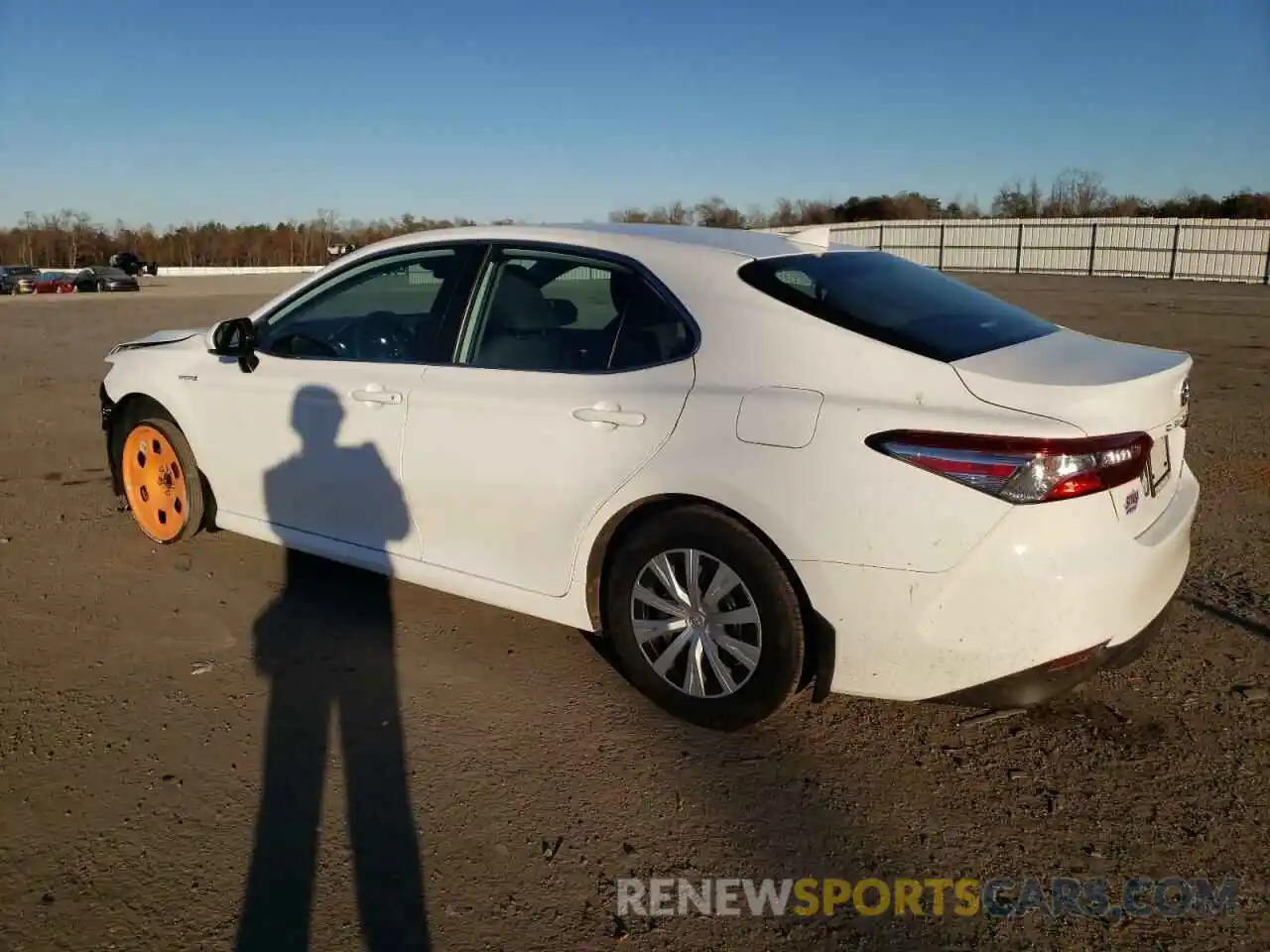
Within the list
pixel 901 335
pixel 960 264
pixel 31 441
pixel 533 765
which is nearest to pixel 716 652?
pixel 533 765

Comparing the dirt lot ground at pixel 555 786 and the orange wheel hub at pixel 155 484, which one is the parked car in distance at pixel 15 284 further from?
the dirt lot ground at pixel 555 786

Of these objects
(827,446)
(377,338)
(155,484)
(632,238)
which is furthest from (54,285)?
(827,446)

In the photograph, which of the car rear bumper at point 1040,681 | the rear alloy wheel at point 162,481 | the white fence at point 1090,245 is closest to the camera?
the car rear bumper at point 1040,681

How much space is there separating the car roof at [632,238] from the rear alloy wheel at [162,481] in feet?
4.97

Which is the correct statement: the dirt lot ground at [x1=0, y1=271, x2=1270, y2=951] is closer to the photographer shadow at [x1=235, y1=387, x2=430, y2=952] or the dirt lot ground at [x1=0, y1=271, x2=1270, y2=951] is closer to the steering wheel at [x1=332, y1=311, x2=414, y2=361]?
the photographer shadow at [x1=235, y1=387, x2=430, y2=952]

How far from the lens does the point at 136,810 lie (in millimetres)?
2949

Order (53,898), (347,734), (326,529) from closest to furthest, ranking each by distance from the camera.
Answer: (53,898) < (347,734) < (326,529)

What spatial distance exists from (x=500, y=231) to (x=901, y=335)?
69.5 inches

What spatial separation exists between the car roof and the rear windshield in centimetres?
14

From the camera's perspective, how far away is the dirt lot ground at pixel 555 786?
2482mm

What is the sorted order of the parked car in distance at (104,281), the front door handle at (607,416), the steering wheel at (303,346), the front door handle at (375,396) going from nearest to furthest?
the front door handle at (607,416) < the front door handle at (375,396) < the steering wheel at (303,346) < the parked car in distance at (104,281)

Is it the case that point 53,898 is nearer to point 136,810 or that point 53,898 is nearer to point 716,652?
point 136,810

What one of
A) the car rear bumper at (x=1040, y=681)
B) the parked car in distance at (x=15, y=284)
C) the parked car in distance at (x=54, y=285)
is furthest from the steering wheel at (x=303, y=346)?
the parked car in distance at (x=15, y=284)

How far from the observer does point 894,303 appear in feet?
11.2
